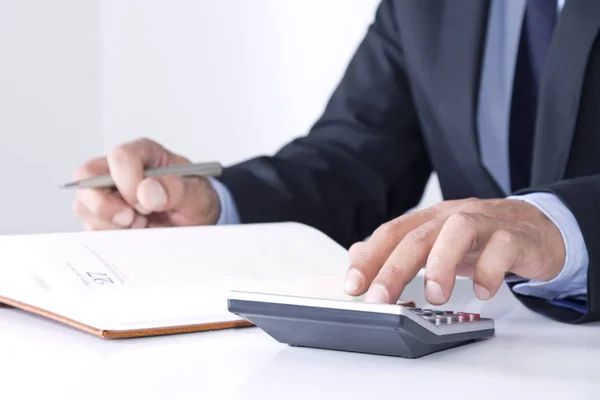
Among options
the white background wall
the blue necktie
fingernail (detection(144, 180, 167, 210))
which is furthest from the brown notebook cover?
the white background wall

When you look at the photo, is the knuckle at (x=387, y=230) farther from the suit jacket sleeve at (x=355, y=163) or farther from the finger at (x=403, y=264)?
the suit jacket sleeve at (x=355, y=163)

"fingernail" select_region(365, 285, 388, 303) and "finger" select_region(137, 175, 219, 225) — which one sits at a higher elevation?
"fingernail" select_region(365, 285, 388, 303)

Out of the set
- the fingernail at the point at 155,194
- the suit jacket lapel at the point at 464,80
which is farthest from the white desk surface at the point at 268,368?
the suit jacket lapel at the point at 464,80

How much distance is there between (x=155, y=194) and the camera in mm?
1088

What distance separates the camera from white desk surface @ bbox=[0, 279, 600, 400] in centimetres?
50

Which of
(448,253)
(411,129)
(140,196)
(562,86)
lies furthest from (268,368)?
(411,129)

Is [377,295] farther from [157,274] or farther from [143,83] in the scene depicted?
[143,83]

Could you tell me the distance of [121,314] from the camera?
65cm

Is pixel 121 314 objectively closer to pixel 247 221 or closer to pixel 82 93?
pixel 247 221

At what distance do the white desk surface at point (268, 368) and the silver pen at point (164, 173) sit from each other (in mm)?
412

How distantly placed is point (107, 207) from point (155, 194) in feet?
0.22

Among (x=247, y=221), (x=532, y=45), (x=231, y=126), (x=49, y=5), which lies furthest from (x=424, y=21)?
(x=49, y=5)

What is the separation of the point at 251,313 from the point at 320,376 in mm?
74

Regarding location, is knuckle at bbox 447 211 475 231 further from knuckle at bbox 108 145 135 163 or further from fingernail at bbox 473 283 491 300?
knuckle at bbox 108 145 135 163
